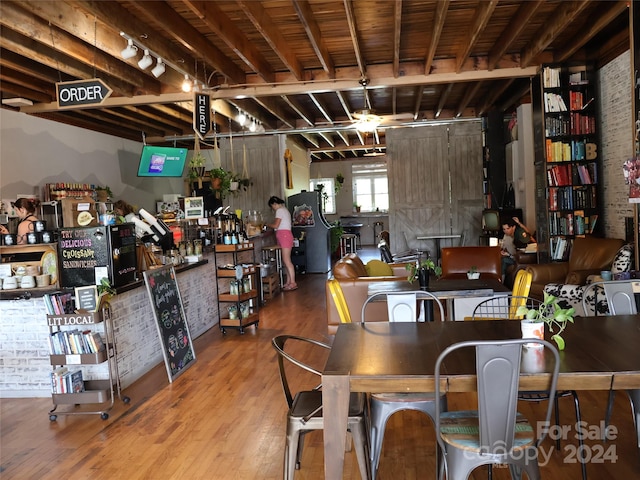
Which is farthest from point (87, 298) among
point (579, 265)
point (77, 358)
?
point (579, 265)

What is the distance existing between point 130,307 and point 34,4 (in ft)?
9.47

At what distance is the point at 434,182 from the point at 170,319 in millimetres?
8091

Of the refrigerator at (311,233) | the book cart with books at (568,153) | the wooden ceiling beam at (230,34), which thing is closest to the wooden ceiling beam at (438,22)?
the book cart with books at (568,153)

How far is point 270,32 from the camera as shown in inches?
228

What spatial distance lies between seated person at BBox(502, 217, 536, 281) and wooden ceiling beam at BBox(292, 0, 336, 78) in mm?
3762

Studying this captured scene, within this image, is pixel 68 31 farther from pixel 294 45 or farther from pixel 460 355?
pixel 460 355

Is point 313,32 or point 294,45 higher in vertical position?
point 294,45

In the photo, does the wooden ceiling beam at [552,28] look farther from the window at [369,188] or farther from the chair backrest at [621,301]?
the window at [369,188]

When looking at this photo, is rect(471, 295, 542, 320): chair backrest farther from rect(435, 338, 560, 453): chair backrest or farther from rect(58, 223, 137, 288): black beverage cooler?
rect(58, 223, 137, 288): black beverage cooler

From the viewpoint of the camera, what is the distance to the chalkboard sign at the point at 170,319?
4.87 m

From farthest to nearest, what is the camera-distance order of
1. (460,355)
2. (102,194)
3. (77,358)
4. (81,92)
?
(102,194)
(81,92)
(77,358)
(460,355)

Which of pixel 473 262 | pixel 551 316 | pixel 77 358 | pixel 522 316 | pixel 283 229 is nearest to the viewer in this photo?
pixel 551 316

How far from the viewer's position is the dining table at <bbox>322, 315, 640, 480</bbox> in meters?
2.15

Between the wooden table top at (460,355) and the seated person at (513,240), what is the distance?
515 centimetres
